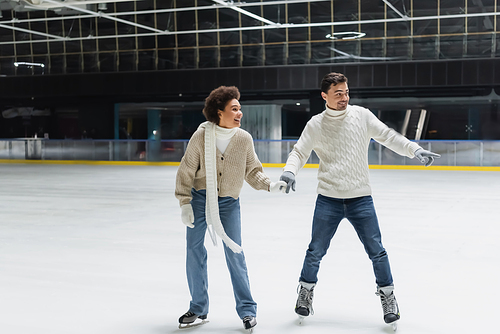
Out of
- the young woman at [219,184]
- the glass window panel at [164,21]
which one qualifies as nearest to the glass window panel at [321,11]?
the glass window panel at [164,21]

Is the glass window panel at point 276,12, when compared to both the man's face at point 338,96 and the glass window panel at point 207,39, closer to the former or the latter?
the glass window panel at point 207,39

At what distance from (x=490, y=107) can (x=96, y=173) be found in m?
16.0

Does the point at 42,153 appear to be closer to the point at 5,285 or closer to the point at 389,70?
the point at 389,70

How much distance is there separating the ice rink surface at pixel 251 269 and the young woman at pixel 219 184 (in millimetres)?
404

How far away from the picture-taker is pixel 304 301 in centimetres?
379

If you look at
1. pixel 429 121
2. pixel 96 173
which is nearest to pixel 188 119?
pixel 96 173

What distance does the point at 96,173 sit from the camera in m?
18.6

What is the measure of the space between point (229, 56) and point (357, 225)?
74.8 ft

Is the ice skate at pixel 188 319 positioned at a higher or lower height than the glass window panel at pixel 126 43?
lower

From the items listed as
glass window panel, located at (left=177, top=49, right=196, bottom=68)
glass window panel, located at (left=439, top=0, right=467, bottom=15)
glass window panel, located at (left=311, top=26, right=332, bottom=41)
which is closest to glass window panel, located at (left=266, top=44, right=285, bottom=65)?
glass window panel, located at (left=311, top=26, right=332, bottom=41)

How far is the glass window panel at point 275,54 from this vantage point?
24.6 metres

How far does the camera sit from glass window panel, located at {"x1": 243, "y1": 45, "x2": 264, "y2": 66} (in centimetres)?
2500

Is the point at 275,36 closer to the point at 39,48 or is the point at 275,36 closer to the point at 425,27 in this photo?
the point at 425,27

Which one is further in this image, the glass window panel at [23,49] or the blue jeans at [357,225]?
the glass window panel at [23,49]
